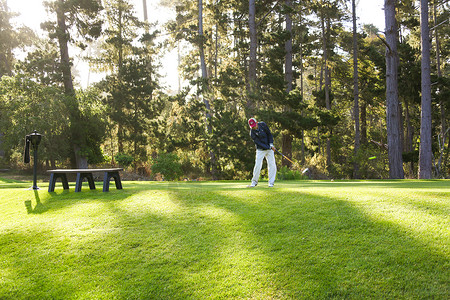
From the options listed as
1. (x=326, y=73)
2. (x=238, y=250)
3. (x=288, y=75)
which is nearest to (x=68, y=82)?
(x=288, y=75)

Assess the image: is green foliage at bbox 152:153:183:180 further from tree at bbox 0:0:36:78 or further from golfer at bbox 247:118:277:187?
tree at bbox 0:0:36:78

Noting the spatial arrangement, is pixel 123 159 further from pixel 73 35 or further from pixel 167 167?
pixel 73 35

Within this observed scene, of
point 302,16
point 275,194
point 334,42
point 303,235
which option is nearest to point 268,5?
point 302,16

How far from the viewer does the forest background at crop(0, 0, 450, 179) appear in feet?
67.9

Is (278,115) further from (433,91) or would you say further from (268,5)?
(433,91)

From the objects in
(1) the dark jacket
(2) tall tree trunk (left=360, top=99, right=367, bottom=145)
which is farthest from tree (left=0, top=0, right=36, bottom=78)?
(1) the dark jacket

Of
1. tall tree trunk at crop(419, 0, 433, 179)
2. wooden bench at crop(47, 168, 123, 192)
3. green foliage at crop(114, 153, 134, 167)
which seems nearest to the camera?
wooden bench at crop(47, 168, 123, 192)

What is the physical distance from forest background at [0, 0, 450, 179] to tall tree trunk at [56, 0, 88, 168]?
0.31 ft

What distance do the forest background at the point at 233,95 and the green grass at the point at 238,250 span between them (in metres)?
11.6

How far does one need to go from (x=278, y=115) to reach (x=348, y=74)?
14702 millimetres

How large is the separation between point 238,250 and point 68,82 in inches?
1083

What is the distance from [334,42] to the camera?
3228 centimetres

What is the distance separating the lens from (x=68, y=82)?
28.0 metres

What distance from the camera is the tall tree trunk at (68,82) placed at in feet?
82.1
